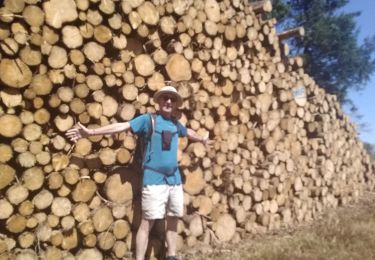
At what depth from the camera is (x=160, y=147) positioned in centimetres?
399

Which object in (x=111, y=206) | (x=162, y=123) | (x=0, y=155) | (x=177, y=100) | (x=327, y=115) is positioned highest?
(x=327, y=115)

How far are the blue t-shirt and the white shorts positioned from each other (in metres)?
0.05

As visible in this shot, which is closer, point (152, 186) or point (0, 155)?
point (0, 155)

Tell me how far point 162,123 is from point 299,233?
8.21ft

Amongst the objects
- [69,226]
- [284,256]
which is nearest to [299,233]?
[284,256]

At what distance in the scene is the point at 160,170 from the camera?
3.96m

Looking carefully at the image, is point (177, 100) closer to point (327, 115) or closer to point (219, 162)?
point (219, 162)

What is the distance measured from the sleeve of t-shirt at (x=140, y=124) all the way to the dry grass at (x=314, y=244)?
1403mm

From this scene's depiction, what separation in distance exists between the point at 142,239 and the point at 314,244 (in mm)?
2039

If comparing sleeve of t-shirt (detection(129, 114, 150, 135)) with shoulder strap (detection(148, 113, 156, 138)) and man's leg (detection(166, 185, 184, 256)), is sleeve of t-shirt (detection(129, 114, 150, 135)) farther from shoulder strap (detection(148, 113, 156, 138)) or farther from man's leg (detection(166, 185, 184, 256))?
man's leg (detection(166, 185, 184, 256))

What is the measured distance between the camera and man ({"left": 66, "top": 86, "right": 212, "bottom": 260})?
3.88 metres

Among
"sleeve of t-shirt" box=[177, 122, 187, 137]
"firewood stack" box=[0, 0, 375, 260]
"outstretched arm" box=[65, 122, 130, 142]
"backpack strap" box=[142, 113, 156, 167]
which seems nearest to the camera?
"firewood stack" box=[0, 0, 375, 260]

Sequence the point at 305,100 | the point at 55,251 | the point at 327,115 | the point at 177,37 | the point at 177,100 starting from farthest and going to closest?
the point at 327,115 < the point at 305,100 < the point at 177,37 < the point at 177,100 < the point at 55,251

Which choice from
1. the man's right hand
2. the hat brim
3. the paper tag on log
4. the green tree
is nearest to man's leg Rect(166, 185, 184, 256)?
the hat brim
